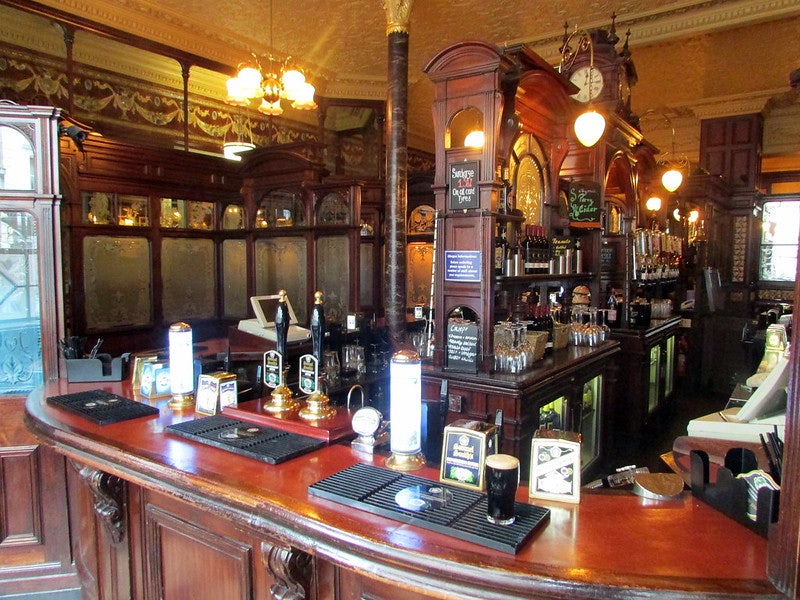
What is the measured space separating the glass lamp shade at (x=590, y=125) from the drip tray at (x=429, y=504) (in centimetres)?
342

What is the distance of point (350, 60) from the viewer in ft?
28.3

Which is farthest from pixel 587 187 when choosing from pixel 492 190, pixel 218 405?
pixel 218 405

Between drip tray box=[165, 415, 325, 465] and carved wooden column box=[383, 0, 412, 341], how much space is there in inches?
121

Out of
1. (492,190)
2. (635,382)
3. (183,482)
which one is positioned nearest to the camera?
(183,482)

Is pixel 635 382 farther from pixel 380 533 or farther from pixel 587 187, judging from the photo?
pixel 380 533

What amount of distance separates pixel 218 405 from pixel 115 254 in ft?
16.1

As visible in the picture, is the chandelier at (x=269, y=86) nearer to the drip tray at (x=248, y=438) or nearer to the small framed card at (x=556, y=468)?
the drip tray at (x=248, y=438)

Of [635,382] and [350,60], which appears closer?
[635,382]

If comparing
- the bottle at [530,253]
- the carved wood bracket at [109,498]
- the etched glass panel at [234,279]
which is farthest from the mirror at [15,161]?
the etched glass panel at [234,279]

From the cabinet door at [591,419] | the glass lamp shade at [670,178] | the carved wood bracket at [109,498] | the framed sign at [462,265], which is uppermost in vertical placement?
the glass lamp shade at [670,178]

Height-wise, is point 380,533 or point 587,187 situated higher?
point 587,187

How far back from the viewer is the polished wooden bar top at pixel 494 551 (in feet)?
4.20

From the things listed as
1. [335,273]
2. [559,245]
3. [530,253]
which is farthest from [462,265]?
[335,273]

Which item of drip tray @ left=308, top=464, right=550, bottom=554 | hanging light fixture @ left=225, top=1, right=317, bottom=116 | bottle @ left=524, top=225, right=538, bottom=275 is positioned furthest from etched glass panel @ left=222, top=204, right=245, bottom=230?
drip tray @ left=308, top=464, right=550, bottom=554
